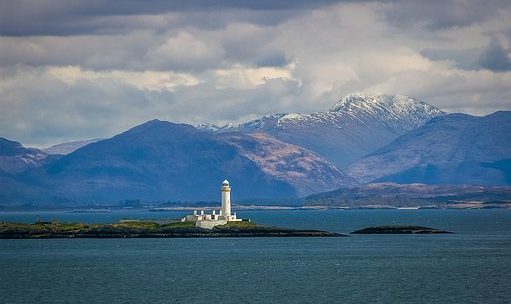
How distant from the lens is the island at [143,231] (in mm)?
175500

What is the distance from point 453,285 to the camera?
99.7 m

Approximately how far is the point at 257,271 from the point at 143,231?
214ft

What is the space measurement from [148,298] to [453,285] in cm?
2751

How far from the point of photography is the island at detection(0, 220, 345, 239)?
176 m

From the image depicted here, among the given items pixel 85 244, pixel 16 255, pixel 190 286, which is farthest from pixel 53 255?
pixel 190 286

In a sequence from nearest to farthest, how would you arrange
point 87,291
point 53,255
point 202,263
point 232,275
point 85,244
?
point 87,291 < point 232,275 < point 202,263 < point 53,255 < point 85,244

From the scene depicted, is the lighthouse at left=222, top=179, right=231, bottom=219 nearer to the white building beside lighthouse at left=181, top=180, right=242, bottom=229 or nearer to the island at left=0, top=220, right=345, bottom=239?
the white building beside lighthouse at left=181, top=180, right=242, bottom=229

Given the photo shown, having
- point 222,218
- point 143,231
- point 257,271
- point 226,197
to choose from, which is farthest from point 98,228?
point 257,271

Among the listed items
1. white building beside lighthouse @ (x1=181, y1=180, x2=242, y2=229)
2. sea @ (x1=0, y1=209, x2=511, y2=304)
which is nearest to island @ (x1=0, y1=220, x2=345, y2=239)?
white building beside lighthouse @ (x1=181, y1=180, x2=242, y2=229)

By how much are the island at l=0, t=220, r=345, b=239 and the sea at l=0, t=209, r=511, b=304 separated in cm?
230

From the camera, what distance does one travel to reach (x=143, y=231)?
179625mm

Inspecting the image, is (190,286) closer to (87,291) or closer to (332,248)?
(87,291)

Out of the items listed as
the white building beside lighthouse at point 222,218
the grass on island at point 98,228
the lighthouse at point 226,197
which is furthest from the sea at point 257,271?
the lighthouse at point 226,197

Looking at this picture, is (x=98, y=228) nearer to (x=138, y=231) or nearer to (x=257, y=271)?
(x=138, y=231)
